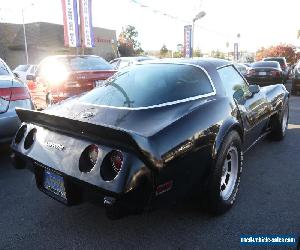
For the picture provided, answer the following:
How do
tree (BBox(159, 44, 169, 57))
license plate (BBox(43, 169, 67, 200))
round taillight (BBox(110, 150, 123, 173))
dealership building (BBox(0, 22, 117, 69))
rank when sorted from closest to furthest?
round taillight (BBox(110, 150, 123, 173)) < license plate (BBox(43, 169, 67, 200)) < dealership building (BBox(0, 22, 117, 69)) < tree (BBox(159, 44, 169, 57))

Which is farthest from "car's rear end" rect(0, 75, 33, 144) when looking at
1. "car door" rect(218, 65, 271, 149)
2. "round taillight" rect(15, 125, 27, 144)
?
"car door" rect(218, 65, 271, 149)

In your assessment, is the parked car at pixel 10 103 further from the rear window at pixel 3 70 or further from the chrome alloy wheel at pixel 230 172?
the chrome alloy wheel at pixel 230 172

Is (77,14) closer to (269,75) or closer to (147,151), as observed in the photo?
(269,75)

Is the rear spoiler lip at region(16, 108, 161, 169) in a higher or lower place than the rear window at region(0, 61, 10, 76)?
lower

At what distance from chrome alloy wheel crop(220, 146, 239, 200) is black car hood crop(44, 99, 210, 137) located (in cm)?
61

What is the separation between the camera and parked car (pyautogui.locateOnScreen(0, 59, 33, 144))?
4.19 m

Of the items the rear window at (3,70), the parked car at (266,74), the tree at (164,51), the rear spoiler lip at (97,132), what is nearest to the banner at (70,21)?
the parked car at (266,74)

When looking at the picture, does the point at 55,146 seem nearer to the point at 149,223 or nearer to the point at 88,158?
the point at 88,158

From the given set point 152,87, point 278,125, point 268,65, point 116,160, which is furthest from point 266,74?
point 116,160

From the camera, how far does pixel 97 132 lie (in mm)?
2395

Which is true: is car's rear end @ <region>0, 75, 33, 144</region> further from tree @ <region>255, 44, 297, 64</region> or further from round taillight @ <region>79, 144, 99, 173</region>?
tree @ <region>255, 44, 297, 64</region>

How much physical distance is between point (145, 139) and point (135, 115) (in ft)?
1.61

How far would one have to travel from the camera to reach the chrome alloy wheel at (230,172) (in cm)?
317

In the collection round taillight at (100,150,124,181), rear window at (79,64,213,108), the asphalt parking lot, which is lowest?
the asphalt parking lot
